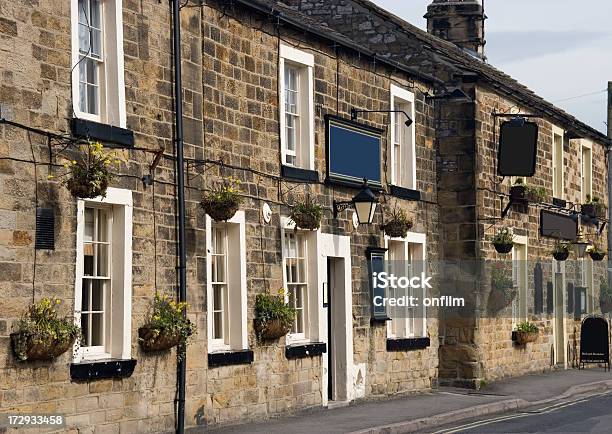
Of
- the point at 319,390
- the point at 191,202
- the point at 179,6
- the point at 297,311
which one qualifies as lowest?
the point at 319,390

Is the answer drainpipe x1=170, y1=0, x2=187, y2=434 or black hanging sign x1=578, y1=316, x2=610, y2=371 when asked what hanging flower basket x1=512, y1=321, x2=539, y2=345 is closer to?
black hanging sign x1=578, y1=316, x2=610, y2=371

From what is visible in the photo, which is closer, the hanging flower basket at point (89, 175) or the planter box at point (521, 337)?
the hanging flower basket at point (89, 175)

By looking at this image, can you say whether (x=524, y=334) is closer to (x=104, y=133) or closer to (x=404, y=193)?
(x=404, y=193)

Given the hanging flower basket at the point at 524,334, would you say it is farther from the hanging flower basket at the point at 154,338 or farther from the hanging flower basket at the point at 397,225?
the hanging flower basket at the point at 154,338

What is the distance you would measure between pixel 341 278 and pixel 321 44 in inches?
148

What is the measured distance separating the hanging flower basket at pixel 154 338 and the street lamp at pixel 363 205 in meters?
5.69

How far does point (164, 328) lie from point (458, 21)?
72.6 feet

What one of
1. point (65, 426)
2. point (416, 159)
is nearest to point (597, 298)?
point (416, 159)

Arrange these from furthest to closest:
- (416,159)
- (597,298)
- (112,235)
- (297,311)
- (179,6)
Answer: (597,298) < (416,159) < (297,311) < (179,6) < (112,235)

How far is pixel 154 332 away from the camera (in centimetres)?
1448

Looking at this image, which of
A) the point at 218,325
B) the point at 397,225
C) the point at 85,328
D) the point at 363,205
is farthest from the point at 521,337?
the point at 85,328

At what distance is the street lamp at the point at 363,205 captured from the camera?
19.7m

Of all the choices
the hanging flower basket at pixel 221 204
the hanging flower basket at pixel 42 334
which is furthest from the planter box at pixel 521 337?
the hanging flower basket at pixel 42 334

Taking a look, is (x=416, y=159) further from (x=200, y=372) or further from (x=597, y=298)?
(x=597, y=298)
